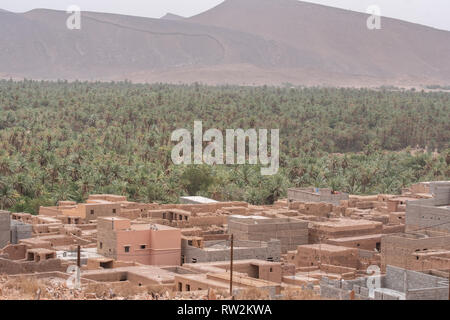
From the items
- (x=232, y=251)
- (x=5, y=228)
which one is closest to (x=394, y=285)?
(x=232, y=251)

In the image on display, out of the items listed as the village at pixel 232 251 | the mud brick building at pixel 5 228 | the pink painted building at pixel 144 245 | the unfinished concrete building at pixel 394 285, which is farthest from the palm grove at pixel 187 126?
the unfinished concrete building at pixel 394 285

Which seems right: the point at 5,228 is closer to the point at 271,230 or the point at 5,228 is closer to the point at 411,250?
the point at 271,230

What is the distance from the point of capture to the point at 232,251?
19578 mm

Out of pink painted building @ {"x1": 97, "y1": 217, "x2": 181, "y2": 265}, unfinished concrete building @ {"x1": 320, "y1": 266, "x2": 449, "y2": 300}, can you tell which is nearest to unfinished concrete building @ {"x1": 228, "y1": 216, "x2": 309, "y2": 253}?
pink painted building @ {"x1": 97, "y1": 217, "x2": 181, "y2": 265}

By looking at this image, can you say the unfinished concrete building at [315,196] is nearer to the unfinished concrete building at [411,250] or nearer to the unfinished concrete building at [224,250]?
the unfinished concrete building at [224,250]

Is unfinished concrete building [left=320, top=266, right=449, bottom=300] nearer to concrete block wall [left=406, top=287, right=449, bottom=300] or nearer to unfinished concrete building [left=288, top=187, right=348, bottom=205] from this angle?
concrete block wall [left=406, top=287, right=449, bottom=300]

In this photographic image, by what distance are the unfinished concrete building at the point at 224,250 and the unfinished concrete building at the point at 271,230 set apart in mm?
1313

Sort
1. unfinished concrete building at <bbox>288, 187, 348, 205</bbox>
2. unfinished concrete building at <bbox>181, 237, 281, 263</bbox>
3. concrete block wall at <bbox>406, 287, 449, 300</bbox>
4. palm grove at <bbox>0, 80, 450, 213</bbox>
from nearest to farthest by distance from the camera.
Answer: concrete block wall at <bbox>406, 287, 449, 300</bbox> < unfinished concrete building at <bbox>181, 237, 281, 263</bbox> < unfinished concrete building at <bbox>288, 187, 348, 205</bbox> < palm grove at <bbox>0, 80, 450, 213</bbox>

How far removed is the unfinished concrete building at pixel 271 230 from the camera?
31828 mm

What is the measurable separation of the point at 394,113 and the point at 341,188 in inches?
1673

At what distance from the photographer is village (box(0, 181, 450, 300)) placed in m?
18.6

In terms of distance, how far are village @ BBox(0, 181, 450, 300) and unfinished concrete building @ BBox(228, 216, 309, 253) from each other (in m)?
0.04

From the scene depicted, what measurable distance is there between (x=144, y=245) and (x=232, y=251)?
30.5 ft

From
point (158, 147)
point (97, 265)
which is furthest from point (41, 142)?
point (97, 265)
